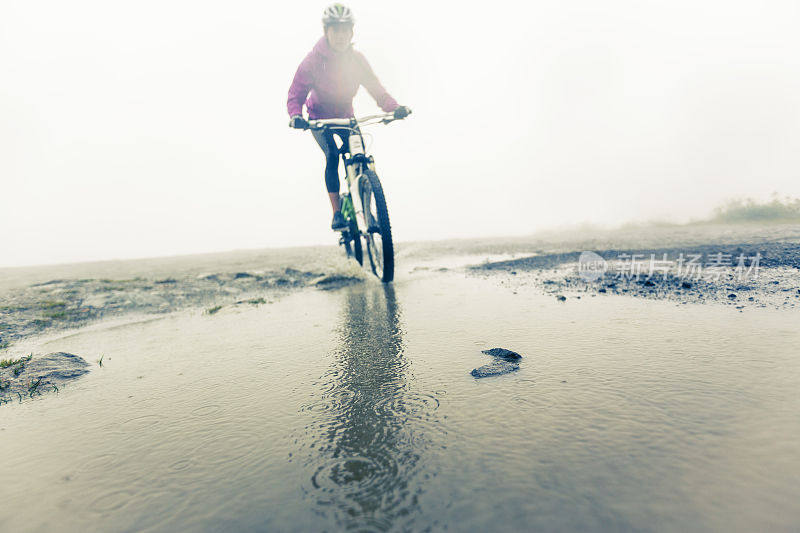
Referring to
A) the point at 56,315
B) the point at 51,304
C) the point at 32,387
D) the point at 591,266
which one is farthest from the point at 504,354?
the point at 51,304

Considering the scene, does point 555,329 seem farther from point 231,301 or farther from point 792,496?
point 231,301

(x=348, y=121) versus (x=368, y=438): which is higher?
(x=348, y=121)

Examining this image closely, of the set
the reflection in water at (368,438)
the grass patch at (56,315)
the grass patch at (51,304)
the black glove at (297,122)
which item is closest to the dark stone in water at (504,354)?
the reflection in water at (368,438)

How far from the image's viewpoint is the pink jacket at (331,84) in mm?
5285

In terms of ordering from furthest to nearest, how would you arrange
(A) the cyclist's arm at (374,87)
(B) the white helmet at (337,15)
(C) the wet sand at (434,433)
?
1. (A) the cyclist's arm at (374,87)
2. (B) the white helmet at (337,15)
3. (C) the wet sand at (434,433)

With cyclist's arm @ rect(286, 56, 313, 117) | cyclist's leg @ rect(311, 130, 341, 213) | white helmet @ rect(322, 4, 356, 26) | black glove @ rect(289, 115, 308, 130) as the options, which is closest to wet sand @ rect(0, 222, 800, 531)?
black glove @ rect(289, 115, 308, 130)

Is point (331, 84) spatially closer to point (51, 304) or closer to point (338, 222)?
point (338, 222)

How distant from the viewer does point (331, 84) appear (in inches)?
218

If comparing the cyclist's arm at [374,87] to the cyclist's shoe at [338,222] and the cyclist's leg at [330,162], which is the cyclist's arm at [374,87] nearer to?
the cyclist's leg at [330,162]

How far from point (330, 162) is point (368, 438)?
490 cm

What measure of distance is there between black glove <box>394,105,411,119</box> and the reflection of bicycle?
0.07m

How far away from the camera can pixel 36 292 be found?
6.20 m

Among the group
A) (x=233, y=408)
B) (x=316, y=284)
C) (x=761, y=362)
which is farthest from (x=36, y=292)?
(x=761, y=362)

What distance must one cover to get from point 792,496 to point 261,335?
2.99 meters
